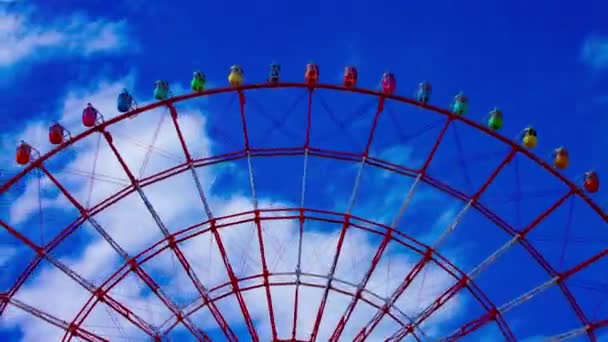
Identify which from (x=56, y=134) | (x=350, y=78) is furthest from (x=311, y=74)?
(x=56, y=134)

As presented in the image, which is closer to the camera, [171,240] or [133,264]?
[133,264]

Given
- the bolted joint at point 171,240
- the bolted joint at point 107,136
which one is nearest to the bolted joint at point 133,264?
the bolted joint at point 171,240

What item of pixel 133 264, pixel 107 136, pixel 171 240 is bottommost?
pixel 133 264

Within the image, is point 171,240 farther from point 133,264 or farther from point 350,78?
point 350,78

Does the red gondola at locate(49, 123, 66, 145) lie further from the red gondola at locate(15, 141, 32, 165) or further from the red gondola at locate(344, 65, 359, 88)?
the red gondola at locate(344, 65, 359, 88)

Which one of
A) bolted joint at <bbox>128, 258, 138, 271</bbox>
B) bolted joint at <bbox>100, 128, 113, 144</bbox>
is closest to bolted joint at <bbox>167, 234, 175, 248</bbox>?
bolted joint at <bbox>128, 258, 138, 271</bbox>

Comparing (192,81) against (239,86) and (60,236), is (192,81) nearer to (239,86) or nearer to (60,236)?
(239,86)

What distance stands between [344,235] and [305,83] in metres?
5.81

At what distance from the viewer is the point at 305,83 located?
146 ft

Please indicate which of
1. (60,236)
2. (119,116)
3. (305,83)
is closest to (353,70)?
(305,83)

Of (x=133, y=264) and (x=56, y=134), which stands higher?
(x=56, y=134)

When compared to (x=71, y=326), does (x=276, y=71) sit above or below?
above

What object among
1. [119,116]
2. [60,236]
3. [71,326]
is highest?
[119,116]

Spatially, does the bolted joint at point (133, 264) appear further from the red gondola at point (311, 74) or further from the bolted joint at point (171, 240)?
the red gondola at point (311, 74)
